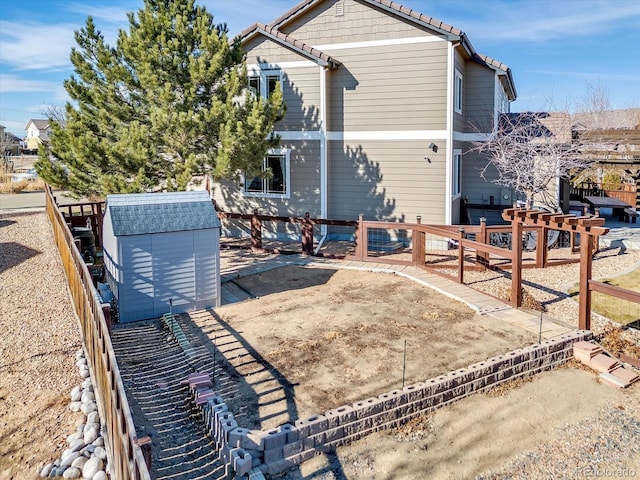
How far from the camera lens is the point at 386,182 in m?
14.5

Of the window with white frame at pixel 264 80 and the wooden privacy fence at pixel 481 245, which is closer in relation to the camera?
the wooden privacy fence at pixel 481 245

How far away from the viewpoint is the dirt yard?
583cm

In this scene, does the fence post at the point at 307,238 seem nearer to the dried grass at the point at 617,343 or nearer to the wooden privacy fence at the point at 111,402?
the wooden privacy fence at the point at 111,402

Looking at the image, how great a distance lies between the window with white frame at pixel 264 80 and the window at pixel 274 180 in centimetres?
190

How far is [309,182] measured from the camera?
14922mm

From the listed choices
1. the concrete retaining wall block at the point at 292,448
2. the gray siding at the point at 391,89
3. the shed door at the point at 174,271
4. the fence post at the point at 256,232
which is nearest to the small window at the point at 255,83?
the gray siding at the point at 391,89

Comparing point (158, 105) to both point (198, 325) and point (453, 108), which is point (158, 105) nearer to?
point (198, 325)

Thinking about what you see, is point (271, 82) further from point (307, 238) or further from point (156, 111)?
point (307, 238)

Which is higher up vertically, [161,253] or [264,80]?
[264,80]

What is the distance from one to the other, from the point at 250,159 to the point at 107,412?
844 cm

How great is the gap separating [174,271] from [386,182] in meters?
7.77

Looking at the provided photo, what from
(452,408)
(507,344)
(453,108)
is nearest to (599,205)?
(453,108)

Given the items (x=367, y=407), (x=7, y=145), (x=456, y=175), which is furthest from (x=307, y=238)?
(x=7, y=145)

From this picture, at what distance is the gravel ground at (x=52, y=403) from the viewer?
4.68 metres
